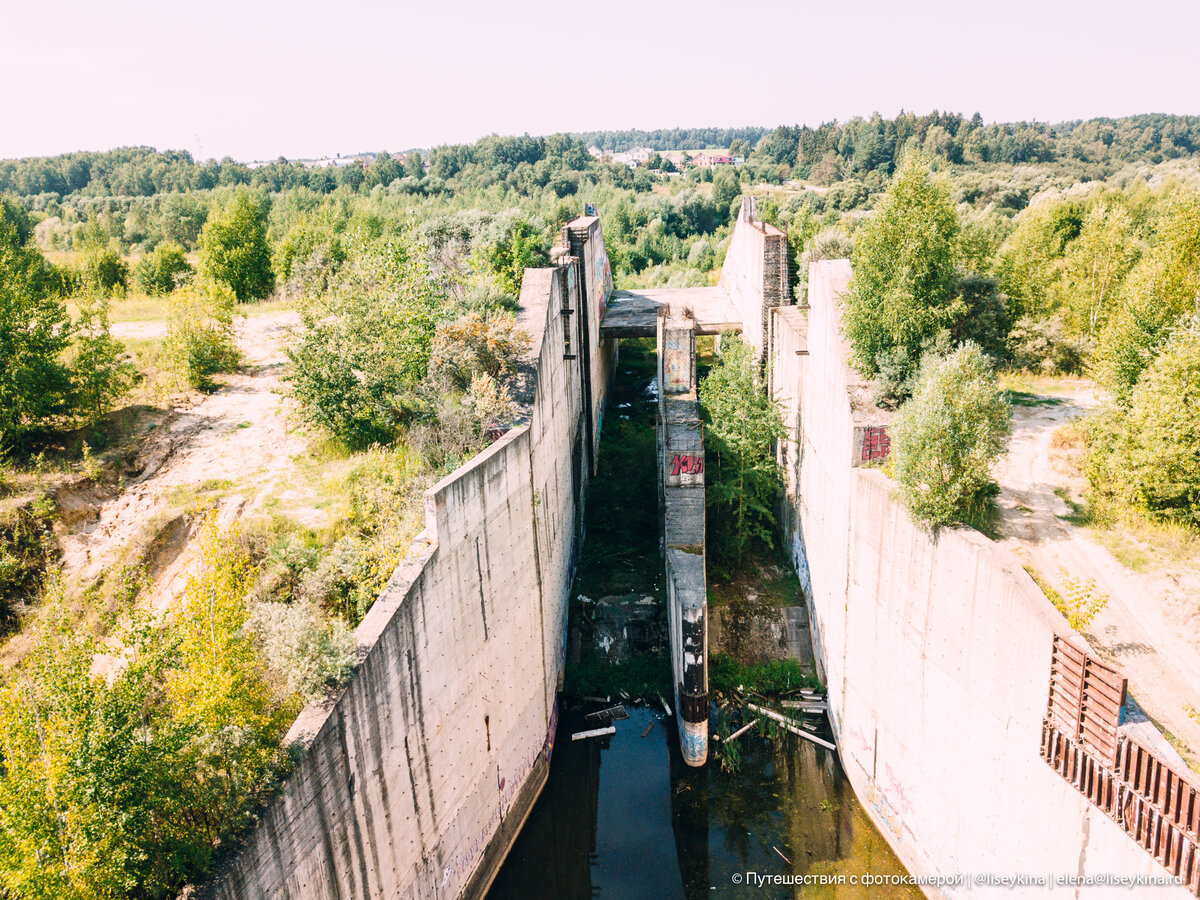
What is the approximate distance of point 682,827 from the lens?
17469mm

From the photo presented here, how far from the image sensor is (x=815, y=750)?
19.3 metres

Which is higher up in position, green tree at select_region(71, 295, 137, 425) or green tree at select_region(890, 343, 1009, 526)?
green tree at select_region(71, 295, 137, 425)

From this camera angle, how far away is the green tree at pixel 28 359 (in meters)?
17.6

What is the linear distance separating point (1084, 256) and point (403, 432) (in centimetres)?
2697

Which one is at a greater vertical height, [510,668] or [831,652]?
[510,668]

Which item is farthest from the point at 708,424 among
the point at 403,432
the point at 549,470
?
the point at 403,432

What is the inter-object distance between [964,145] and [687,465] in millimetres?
84941

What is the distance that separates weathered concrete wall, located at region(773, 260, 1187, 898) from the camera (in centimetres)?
1205

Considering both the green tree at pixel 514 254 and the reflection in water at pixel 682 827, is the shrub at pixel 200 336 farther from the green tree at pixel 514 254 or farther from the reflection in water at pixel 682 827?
the reflection in water at pixel 682 827

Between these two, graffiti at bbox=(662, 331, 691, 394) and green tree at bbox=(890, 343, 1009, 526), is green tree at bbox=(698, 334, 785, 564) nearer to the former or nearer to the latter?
graffiti at bbox=(662, 331, 691, 394)

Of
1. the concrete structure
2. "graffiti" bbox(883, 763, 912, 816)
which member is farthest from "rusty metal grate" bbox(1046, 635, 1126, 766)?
the concrete structure

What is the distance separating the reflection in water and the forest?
7221mm

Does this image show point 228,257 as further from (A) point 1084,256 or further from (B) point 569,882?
(A) point 1084,256

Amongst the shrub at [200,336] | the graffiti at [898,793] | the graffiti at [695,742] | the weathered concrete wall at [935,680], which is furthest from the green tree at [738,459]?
the shrub at [200,336]
